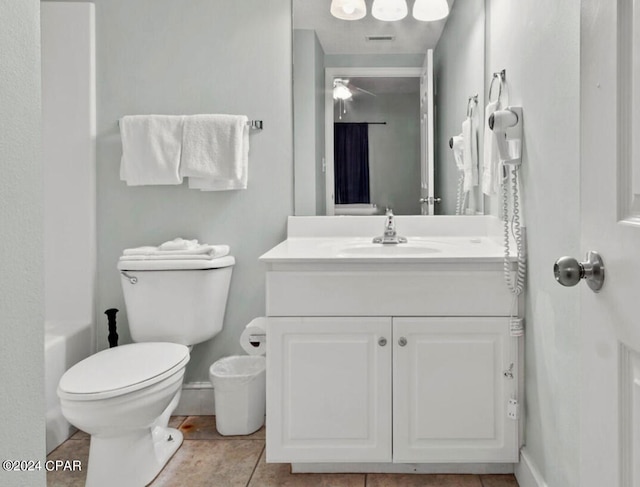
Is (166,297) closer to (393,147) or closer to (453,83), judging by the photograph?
(393,147)

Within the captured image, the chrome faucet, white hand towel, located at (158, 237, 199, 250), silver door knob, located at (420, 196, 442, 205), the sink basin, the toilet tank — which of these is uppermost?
silver door knob, located at (420, 196, 442, 205)

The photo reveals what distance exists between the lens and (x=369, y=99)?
239 cm

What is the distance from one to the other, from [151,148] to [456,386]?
1.61 meters

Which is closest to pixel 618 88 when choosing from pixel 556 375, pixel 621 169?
pixel 621 169

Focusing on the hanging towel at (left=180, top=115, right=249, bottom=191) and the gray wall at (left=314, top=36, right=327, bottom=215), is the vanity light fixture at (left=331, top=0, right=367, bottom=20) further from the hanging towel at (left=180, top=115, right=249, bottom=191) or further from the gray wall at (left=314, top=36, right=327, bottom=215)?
the hanging towel at (left=180, top=115, right=249, bottom=191)

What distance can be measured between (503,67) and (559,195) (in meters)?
0.75

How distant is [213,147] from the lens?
2320mm

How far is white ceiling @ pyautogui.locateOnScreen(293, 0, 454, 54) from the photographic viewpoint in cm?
237

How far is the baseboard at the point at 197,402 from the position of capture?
2.45m

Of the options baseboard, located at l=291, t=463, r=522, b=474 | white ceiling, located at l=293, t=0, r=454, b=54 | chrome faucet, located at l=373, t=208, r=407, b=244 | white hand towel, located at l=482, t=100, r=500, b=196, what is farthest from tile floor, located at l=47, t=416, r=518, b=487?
white ceiling, located at l=293, t=0, r=454, b=54

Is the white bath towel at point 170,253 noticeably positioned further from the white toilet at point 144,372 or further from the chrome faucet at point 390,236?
the chrome faucet at point 390,236

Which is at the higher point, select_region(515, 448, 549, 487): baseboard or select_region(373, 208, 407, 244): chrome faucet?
select_region(373, 208, 407, 244): chrome faucet

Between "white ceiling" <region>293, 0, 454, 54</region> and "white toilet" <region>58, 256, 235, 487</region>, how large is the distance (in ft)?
3.63

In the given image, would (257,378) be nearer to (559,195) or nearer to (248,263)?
(248,263)
